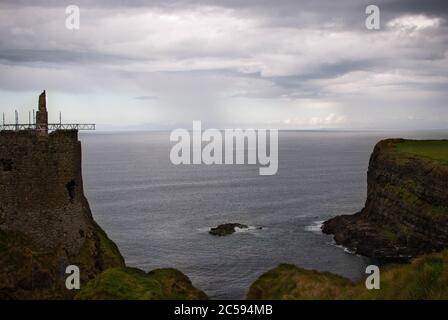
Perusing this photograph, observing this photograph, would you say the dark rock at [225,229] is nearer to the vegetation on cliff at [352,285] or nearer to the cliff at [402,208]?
the cliff at [402,208]

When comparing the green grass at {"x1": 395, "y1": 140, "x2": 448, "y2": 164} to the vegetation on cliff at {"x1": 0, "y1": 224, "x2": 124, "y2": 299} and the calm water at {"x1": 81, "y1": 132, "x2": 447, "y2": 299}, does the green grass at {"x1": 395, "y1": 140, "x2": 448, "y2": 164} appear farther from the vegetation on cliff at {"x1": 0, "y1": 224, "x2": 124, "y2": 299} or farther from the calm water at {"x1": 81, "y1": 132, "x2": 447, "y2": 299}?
the vegetation on cliff at {"x1": 0, "y1": 224, "x2": 124, "y2": 299}

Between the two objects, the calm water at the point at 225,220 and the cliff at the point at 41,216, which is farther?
the calm water at the point at 225,220

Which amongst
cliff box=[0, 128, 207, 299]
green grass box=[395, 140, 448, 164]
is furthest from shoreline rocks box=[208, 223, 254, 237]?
cliff box=[0, 128, 207, 299]

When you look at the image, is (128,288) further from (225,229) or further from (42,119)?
(225,229)

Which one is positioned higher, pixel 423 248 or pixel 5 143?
pixel 5 143

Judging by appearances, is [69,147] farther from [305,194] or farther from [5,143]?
[305,194]

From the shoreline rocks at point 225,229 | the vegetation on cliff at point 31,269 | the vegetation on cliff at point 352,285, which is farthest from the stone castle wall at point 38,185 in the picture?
the shoreline rocks at point 225,229
